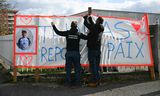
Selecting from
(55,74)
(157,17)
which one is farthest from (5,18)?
(55,74)

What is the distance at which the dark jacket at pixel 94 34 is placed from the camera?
9.86 m

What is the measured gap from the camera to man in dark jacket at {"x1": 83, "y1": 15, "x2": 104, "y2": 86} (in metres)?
9.87

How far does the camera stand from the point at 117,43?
10.7m

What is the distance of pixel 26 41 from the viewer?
10258 millimetres

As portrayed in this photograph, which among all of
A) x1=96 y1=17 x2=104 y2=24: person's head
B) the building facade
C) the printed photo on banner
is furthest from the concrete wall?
the building facade

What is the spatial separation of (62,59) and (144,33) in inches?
113

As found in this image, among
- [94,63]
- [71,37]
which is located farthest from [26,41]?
[94,63]

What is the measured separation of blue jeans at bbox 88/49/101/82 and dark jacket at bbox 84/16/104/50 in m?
0.15

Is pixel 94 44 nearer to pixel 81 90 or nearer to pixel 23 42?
pixel 81 90

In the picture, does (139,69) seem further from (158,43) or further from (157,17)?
(157,17)

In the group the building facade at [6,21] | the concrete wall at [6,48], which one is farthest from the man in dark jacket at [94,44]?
the building facade at [6,21]

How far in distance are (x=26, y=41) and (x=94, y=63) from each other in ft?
7.28

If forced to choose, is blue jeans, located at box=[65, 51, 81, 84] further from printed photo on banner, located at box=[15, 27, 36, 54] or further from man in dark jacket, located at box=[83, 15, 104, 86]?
printed photo on banner, located at box=[15, 27, 36, 54]

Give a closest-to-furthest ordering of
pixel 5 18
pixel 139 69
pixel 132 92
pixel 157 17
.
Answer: pixel 132 92 → pixel 139 69 → pixel 157 17 → pixel 5 18
